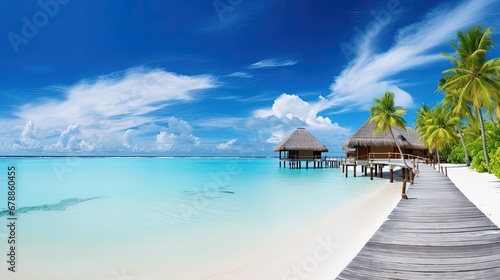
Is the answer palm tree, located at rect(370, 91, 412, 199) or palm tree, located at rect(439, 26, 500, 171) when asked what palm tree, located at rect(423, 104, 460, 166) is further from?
palm tree, located at rect(439, 26, 500, 171)

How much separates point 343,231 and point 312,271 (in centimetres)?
282

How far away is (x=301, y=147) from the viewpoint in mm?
34312

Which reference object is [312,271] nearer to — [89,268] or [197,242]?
[197,242]

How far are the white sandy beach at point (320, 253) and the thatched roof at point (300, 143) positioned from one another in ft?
82.1

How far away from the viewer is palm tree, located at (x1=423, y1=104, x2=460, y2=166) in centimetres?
2639

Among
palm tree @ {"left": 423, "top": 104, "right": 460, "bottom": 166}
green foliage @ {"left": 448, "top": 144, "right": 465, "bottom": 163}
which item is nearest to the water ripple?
palm tree @ {"left": 423, "top": 104, "right": 460, "bottom": 166}

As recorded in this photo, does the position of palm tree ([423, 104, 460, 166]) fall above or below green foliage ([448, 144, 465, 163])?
above

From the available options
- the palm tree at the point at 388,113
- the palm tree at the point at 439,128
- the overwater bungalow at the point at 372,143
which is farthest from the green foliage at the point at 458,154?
the palm tree at the point at 388,113

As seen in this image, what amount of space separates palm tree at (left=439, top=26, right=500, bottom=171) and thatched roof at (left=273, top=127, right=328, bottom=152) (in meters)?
17.6

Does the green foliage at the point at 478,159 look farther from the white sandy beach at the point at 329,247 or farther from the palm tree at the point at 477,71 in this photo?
the white sandy beach at the point at 329,247

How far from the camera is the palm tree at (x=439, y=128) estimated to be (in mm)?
26391

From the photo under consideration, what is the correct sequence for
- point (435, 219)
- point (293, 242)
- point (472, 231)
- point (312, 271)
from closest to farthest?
point (312, 271) → point (472, 231) → point (435, 219) → point (293, 242)

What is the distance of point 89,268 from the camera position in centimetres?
554

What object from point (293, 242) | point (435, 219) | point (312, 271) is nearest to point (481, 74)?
point (435, 219)
